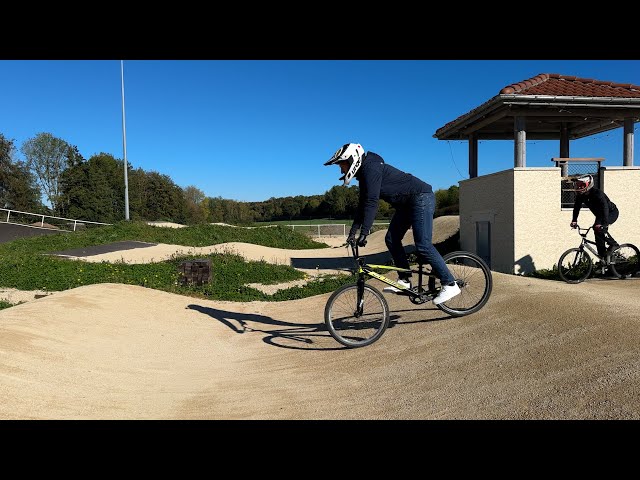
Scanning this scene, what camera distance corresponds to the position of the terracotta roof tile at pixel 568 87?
10781mm

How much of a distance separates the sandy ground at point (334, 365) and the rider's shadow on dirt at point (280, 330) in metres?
0.04

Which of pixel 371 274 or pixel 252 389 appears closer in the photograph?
pixel 252 389

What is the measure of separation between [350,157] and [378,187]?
458 millimetres

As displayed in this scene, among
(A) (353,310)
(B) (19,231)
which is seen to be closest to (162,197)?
(B) (19,231)

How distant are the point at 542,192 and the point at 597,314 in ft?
22.7

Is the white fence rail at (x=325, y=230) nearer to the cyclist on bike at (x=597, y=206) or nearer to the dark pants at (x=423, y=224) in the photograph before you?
the cyclist on bike at (x=597, y=206)

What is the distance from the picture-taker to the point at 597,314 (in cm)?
441

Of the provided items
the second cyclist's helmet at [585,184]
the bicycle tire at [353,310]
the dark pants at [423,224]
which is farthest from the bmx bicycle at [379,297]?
the second cyclist's helmet at [585,184]

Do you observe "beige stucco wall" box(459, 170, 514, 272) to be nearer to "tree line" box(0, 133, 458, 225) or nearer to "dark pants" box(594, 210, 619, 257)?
"dark pants" box(594, 210, 619, 257)

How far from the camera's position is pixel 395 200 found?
4.95 m

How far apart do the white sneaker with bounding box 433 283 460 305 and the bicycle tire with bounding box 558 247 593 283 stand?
4774 millimetres

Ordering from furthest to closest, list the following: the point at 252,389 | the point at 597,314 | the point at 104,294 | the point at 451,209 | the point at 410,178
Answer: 1. the point at 451,209
2. the point at 104,294
3. the point at 410,178
4. the point at 597,314
5. the point at 252,389
